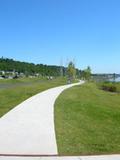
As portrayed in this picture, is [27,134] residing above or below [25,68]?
below

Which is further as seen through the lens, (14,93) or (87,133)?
(14,93)

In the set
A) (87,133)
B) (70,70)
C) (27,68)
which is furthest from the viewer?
(27,68)

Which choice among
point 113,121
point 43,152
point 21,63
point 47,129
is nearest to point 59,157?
point 43,152

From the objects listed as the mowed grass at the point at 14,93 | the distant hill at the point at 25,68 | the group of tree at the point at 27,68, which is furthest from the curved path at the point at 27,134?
the distant hill at the point at 25,68

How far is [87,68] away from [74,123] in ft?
263

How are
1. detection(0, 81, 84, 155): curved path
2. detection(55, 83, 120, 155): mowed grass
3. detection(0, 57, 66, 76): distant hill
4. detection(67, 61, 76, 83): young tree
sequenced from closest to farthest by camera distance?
1. detection(0, 81, 84, 155): curved path
2. detection(55, 83, 120, 155): mowed grass
3. detection(67, 61, 76, 83): young tree
4. detection(0, 57, 66, 76): distant hill

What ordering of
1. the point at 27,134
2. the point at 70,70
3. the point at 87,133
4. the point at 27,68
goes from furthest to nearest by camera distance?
the point at 27,68, the point at 70,70, the point at 87,133, the point at 27,134

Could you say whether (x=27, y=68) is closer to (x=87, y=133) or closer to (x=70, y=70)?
(x=70, y=70)

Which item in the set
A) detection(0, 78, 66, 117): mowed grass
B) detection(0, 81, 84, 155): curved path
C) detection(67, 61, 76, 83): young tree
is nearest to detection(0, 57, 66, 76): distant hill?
detection(67, 61, 76, 83): young tree

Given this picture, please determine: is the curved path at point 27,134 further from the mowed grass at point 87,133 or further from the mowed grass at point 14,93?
the mowed grass at point 14,93

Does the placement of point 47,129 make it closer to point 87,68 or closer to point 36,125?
point 36,125

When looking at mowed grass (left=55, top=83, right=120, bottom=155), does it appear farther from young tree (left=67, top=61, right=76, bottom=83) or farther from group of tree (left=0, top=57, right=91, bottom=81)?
group of tree (left=0, top=57, right=91, bottom=81)

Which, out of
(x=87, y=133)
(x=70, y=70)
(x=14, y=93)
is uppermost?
(x=70, y=70)

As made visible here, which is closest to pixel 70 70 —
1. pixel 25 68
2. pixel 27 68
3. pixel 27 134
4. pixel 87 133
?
pixel 87 133
